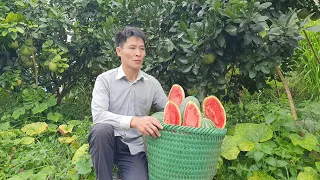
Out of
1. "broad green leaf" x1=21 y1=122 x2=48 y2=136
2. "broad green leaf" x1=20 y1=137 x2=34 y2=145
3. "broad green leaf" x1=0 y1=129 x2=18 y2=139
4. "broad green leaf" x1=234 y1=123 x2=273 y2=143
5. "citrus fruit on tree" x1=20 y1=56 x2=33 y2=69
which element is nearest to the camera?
"broad green leaf" x1=234 y1=123 x2=273 y2=143

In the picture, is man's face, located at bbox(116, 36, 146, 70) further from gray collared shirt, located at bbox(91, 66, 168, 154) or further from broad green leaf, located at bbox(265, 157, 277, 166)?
broad green leaf, located at bbox(265, 157, 277, 166)

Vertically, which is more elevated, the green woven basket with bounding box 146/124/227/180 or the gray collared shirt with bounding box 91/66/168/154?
the gray collared shirt with bounding box 91/66/168/154

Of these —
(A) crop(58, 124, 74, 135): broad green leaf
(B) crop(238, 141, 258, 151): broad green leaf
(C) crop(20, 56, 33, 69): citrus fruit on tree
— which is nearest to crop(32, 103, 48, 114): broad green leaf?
(A) crop(58, 124, 74, 135): broad green leaf

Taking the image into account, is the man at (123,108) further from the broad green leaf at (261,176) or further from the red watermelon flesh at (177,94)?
the broad green leaf at (261,176)

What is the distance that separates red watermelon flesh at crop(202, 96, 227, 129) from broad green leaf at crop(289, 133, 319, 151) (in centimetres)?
67

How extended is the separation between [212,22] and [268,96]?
312cm

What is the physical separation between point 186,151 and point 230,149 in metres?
0.81

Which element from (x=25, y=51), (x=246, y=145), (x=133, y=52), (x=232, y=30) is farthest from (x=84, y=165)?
(x=25, y=51)

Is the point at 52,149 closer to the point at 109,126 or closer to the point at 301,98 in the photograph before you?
the point at 109,126

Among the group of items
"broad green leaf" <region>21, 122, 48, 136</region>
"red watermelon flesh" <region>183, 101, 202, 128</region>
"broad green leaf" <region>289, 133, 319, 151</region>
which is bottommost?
"broad green leaf" <region>21, 122, 48, 136</region>

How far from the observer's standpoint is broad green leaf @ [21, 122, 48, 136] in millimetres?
3587

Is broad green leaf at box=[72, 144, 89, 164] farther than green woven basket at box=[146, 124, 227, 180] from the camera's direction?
Yes

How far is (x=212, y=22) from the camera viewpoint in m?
2.55

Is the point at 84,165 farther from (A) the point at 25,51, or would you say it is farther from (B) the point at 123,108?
(A) the point at 25,51
